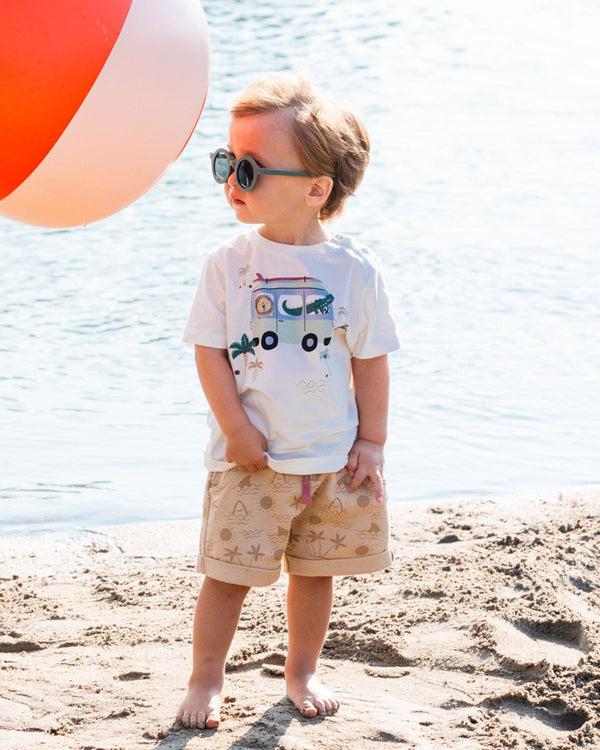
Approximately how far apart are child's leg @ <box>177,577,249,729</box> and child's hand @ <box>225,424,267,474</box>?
0.31 meters

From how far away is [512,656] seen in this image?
306 centimetres

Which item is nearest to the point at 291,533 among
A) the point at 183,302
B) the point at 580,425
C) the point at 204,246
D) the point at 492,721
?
the point at 492,721

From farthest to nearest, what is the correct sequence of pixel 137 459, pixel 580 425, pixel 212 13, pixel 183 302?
A: 1. pixel 212 13
2. pixel 183 302
3. pixel 580 425
4. pixel 137 459

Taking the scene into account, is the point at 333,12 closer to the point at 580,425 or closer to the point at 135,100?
the point at 580,425

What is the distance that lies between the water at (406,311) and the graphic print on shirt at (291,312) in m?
1.37

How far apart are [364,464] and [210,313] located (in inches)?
19.9

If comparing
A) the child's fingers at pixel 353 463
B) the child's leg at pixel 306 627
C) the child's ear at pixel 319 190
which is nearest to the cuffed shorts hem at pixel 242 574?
the child's leg at pixel 306 627

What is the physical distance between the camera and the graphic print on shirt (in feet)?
8.81

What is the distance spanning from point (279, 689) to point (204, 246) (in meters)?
5.26

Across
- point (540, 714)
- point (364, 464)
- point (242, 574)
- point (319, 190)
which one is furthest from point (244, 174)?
point (540, 714)

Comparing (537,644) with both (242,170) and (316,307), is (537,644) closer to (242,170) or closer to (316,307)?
(316,307)

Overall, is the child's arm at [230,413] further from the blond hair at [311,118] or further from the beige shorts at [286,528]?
the blond hair at [311,118]

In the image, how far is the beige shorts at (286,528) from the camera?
270 cm

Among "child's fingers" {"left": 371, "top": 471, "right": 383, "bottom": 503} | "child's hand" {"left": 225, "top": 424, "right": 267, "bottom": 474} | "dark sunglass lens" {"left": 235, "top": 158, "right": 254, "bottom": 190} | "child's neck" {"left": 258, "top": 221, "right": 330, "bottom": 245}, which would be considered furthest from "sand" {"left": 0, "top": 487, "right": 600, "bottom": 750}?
"dark sunglass lens" {"left": 235, "top": 158, "right": 254, "bottom": 190}
